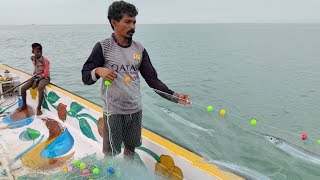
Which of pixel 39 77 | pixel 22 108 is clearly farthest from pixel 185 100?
pixel 22 108

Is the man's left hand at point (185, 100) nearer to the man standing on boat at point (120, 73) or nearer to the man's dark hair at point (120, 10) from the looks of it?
the man standing on boat at point (120, 73)

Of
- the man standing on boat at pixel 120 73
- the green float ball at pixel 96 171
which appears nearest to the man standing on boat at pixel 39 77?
the green float ball at pixel 96 171

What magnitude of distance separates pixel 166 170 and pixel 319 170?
327cm

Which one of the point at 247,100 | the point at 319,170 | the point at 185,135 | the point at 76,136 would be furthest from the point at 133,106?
the point at 247,100

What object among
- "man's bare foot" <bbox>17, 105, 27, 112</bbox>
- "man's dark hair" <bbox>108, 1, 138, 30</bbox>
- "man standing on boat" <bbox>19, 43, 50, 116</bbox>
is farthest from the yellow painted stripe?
"man's bare foot" <bbox>17, 105, 27, 112</bbox>

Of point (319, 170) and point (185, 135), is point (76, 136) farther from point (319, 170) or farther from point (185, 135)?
point (319, 170)

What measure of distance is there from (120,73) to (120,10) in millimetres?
604

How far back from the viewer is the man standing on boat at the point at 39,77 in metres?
5.89

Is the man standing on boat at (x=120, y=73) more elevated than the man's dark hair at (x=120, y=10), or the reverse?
the man's dark hair at (x=120, y=10)

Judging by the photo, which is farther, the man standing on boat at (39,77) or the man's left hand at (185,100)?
the man standing on boat at (39,77)

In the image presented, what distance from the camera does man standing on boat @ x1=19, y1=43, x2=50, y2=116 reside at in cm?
589

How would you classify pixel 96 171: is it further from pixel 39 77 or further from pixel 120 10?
pixel 39 77

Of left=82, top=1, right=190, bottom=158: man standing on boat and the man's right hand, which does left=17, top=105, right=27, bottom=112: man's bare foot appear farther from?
the man's right hand

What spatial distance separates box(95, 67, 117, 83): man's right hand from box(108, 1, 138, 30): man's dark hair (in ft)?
1.64
